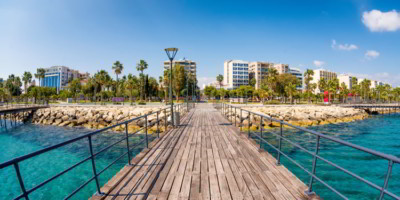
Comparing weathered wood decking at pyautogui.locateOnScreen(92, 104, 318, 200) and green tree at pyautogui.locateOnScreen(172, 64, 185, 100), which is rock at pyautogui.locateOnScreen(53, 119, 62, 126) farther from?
green tree at pyautogui.locateOnScreen(172, 64, 185, 100)

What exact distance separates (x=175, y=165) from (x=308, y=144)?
13274 millimetres

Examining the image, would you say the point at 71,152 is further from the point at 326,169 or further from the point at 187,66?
the point at 187,66

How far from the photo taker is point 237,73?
12288 centimetres

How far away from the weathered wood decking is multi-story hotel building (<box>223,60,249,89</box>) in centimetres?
11858

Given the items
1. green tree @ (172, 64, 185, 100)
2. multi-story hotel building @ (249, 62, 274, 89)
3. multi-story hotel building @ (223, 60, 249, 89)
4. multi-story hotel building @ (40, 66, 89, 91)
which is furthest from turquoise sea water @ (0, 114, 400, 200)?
multi-story hotel building @ (40, 66, 89, 91)

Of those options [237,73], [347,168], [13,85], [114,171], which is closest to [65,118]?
[114,171]

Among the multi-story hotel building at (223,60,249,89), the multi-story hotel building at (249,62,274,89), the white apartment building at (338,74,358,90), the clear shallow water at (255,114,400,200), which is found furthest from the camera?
the white apartment building at (338,74,358,90)

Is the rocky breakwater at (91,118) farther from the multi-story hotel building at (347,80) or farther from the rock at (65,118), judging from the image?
the multi-story hotel building at (347,80)

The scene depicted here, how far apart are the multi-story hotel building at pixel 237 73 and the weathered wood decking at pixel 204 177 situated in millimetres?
118576

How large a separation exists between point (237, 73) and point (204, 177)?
12258 centimetres

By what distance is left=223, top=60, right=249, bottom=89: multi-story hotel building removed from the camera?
122250mm

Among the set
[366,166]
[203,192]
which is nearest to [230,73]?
[366,166]

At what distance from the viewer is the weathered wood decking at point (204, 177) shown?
11.1 feet

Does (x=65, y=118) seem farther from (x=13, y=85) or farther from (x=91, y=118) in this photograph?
(x=13, y=85)
